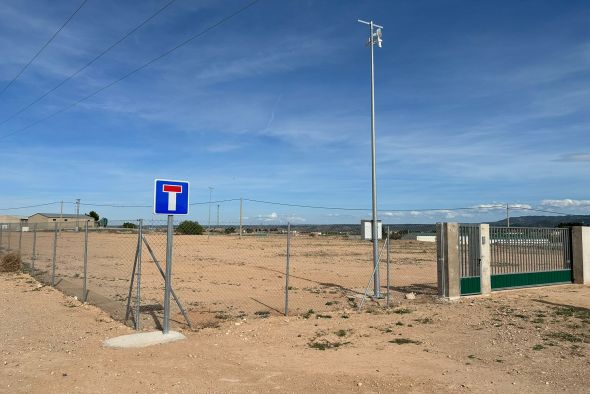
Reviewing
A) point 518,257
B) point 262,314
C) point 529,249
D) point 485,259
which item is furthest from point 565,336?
point 529,249

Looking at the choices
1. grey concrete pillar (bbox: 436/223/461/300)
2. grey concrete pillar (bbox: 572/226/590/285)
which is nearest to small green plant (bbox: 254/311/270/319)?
grey concrete pillar (bbox: 436/223/461/300)

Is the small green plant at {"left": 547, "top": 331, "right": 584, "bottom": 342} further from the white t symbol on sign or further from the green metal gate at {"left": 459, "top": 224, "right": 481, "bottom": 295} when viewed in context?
the white t symbol on sign

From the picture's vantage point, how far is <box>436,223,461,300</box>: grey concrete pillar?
14438 millimetres

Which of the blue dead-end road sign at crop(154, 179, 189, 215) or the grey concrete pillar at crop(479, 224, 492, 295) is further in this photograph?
the grey concrete pillar at crop(479, 224, 492, 295)

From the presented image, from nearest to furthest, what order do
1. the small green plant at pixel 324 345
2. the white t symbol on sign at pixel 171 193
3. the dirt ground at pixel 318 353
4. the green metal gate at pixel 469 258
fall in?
the dirt ground at pixel 318 353
the small green plant at pixel 324 345
the white t symbol on sign at pixel 171 193
the green metal gate at pixel 469 258

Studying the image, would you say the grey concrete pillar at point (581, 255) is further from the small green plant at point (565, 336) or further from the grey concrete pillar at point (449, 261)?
the small green plant at point (565, 336)

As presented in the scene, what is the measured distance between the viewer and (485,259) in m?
15.4

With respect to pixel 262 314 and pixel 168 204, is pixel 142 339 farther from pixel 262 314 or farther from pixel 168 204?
pixel 262 314

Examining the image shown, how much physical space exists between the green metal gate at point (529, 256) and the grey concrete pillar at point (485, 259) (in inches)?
16.1

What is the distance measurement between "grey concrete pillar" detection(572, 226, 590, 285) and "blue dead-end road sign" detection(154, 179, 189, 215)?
15644 mm

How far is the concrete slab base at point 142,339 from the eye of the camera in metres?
8.43

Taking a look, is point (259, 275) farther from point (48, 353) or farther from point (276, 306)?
point (48, 353)

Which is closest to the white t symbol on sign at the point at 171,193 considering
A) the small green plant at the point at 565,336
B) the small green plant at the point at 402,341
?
the small green plant at the point at 402,341

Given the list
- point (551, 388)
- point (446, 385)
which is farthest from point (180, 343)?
point (551, 388)
